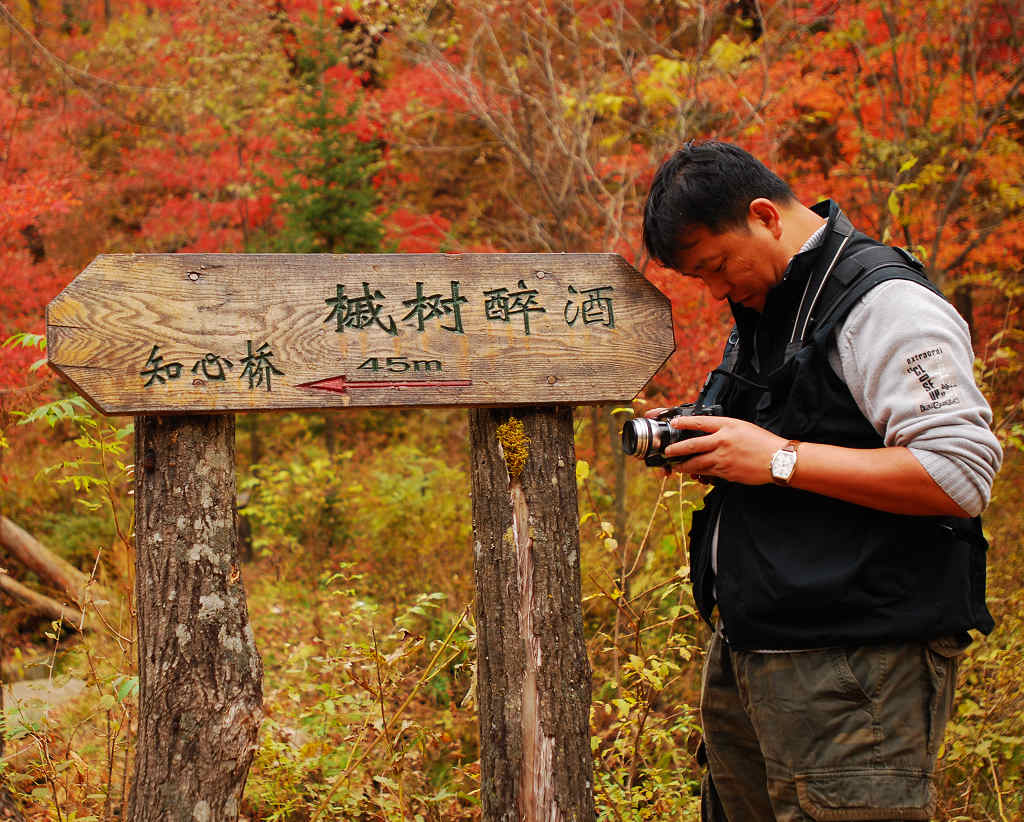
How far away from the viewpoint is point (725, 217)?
184 cm

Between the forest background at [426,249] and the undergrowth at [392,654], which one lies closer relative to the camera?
the undergrowth at [392,654]

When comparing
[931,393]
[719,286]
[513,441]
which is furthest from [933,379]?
[513,441]

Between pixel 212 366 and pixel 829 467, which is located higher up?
pixel 212 366

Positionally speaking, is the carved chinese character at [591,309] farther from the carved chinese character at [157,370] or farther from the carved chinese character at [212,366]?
the carved chinese character at [157,370]

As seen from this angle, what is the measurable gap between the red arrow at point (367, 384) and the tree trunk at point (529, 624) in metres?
0.19

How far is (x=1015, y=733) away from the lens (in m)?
3.09

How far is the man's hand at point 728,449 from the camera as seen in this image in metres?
1.75

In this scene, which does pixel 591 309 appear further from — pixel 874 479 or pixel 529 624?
pixel 874 479

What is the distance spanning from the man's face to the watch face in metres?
0.39

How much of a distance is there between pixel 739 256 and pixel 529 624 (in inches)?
42.6

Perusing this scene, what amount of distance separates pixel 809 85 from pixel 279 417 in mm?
6231

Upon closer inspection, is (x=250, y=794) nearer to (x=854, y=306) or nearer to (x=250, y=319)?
(x=250, y=319)

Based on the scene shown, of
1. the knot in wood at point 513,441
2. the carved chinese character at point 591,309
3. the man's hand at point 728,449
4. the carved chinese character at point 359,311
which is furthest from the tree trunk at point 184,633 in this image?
the man's hand at point 728,449

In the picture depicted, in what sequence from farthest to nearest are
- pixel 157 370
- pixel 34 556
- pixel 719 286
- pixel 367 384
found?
A: pixel 34 556 → pixel 367 384 → pixel 157 370 → pixel 719 286
